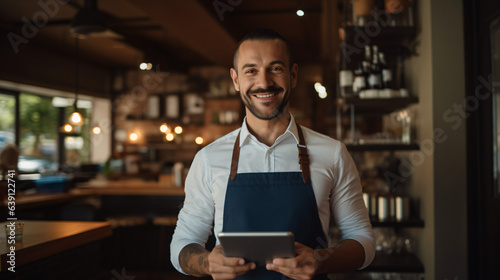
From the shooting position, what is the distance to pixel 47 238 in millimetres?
2465

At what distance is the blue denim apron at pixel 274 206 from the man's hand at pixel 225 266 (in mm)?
165

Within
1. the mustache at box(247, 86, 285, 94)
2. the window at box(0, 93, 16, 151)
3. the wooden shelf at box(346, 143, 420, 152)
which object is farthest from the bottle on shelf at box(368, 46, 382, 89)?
the window at box(0, 93, 16, 151)

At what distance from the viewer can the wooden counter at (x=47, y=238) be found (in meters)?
2.20

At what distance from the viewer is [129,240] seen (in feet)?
15.4

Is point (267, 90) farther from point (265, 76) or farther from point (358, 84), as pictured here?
point (358, 84)

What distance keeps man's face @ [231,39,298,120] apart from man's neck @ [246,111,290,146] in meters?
0.07

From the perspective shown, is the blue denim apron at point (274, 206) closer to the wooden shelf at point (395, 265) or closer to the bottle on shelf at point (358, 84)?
the wooden shelf at point (395, 265)

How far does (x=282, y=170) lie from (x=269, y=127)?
0.64ft

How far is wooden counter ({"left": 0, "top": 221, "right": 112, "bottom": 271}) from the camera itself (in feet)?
7.20

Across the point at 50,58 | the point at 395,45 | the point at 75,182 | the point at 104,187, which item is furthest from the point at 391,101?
the point at 50,58

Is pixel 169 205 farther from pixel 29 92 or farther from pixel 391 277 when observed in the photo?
pixel 29 92

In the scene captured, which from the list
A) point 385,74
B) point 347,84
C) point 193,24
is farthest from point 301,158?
point 193,24

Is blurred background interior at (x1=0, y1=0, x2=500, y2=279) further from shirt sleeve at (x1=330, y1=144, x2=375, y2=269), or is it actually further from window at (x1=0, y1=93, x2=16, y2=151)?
shirt sleeve at (x1=330, y1=144, x2=375, y2=269)

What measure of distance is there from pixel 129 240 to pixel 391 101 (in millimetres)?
3375
